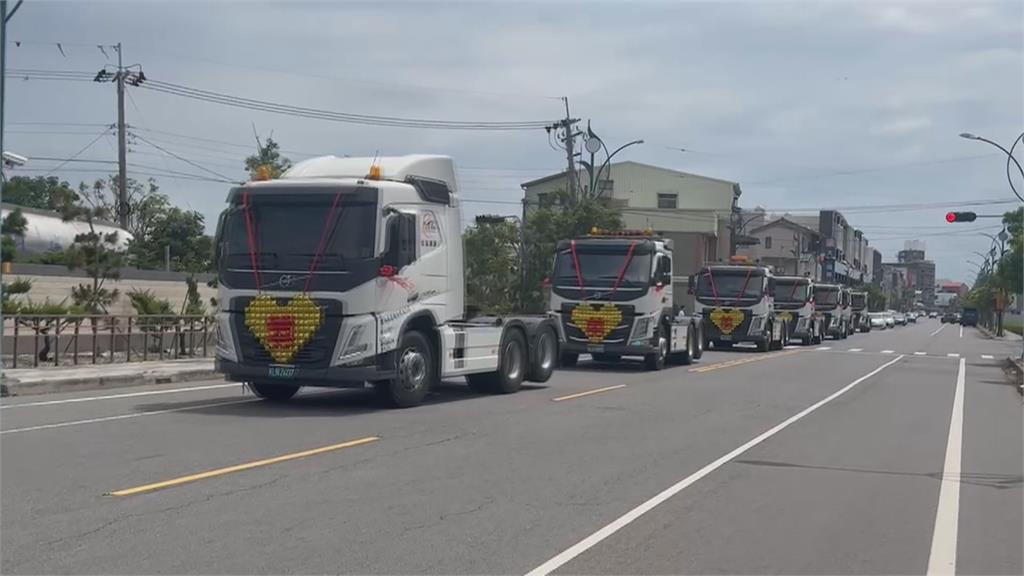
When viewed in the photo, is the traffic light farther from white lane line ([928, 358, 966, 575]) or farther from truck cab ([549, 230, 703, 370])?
white lane line ([928, 358, 966, 575])

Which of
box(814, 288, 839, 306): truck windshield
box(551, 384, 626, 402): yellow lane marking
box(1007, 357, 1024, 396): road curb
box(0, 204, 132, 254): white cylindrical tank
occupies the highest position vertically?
box(0, 204, 132, 254): white cylindrical tank

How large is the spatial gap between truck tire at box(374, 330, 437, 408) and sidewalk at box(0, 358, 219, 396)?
5810 millimetres

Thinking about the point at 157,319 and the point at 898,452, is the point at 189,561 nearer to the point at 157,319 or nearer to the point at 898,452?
the point at 898,452

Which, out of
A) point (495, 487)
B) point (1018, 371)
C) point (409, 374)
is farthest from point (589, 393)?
point (1018, 371)

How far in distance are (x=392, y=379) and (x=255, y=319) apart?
6.77 ft

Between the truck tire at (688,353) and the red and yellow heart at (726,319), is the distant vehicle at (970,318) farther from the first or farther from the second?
the truck tire at (688,353)

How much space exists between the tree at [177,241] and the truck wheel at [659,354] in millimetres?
24035

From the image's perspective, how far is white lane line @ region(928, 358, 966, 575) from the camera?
8.08 meters

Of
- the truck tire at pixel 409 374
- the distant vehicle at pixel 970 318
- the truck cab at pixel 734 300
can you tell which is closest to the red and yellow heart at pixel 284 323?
the truck tire at pixel 409 374

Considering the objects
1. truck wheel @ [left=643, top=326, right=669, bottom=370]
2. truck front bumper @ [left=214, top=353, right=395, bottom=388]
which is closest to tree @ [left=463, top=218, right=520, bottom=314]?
truck wheel @ [left=643, top=326, right=669, bottom=370]

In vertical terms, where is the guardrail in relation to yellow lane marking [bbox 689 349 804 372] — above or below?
above

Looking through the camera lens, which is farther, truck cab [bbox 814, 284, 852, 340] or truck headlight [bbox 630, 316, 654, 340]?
truck cab [bbox 814, 284, 852, 340]

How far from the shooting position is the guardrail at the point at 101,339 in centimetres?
2252

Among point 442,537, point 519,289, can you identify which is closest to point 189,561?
point 442,537
